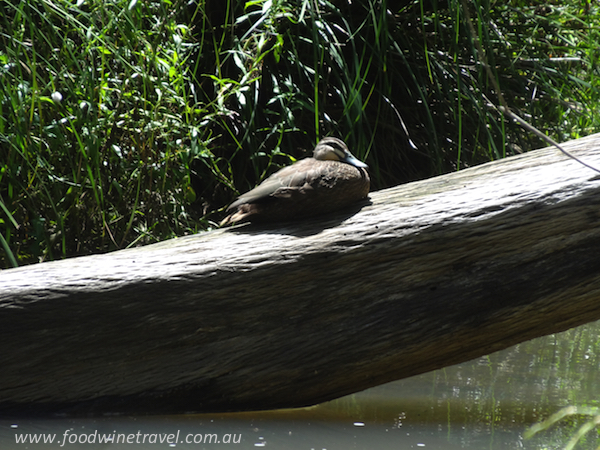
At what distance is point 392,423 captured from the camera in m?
1.79

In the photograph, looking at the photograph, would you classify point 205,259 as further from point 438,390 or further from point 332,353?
point 438,390

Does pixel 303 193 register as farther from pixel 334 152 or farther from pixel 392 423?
pixel 392 423

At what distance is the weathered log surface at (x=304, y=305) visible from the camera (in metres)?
1.76

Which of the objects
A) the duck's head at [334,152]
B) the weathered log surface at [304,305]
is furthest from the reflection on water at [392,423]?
the duck's head at [334,152]

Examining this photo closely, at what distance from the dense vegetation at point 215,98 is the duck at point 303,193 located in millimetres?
529

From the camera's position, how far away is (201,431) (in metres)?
1.67

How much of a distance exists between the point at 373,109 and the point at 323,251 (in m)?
1.57

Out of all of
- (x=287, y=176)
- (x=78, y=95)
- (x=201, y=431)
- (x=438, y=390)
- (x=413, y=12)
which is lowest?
(x=438, y=390)

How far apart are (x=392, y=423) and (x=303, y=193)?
722mm

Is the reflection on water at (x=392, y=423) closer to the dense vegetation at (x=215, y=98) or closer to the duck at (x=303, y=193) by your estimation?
the duck at (x=303, y=193)

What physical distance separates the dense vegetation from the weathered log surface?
0.56 metres

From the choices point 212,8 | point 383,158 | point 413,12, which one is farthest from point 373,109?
point 212,8

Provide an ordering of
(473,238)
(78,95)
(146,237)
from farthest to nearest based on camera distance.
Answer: (146,237)
(78,95)
(473,238)

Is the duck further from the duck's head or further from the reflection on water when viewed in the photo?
the reflection on water
